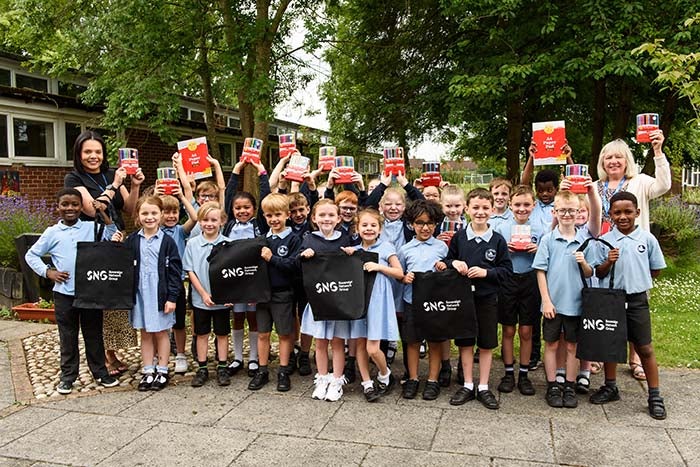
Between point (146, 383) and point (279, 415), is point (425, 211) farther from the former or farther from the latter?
point (146, 383)

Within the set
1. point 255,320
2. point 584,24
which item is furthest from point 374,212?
point 584,24

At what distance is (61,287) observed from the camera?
5.03 m

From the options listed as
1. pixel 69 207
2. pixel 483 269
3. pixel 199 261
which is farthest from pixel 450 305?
pixel 69 207

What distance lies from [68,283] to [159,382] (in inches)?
45.6

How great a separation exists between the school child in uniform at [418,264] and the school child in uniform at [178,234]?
6.70 ft

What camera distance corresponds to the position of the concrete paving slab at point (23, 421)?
13.7 feet

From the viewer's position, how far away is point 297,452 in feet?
12.6

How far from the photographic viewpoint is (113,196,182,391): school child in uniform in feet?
16.6

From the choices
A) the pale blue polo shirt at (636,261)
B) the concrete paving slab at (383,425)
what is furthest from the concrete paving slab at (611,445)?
the pale blue polo shirt at (636,261)

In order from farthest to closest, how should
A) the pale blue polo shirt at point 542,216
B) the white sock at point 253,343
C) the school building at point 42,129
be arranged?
the school building at point 42,129
the white sock at point 253,343
the pale blue polo shirt at point 542,216

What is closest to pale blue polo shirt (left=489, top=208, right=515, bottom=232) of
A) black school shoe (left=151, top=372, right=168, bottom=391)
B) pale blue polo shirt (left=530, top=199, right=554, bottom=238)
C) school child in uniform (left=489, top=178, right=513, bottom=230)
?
school child in uniform (left=489, top=178, right=513, bottom=230)

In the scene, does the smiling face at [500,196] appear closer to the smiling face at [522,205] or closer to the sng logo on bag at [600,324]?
the smiling face at [522,205]

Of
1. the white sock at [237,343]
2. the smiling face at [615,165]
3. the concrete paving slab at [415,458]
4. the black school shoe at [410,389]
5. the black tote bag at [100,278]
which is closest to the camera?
the concrete paving slab at [415,458]

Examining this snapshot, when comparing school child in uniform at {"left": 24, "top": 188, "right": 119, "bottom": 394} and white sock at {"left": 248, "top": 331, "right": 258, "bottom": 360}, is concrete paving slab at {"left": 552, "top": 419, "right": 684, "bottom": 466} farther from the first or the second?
school child in uniform at {"left": 24, "top": 188, "right": 119, "bottom": 394}
